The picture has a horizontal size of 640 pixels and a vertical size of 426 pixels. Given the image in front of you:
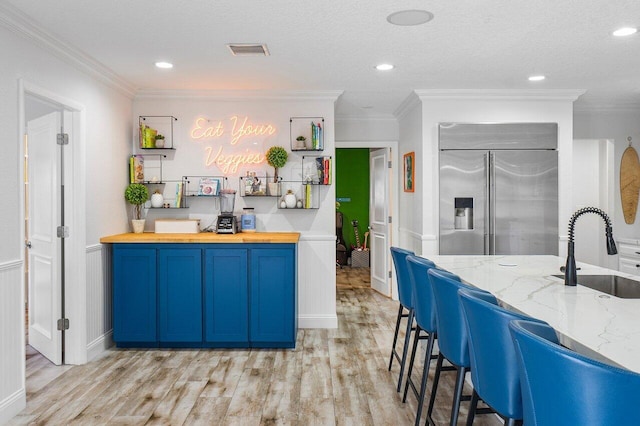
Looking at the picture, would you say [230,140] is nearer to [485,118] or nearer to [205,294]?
[205,294]

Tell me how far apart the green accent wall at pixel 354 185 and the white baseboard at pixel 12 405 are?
750 cm

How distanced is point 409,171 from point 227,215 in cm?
226

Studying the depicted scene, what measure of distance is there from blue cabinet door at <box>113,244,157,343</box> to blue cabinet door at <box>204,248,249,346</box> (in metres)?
0.50

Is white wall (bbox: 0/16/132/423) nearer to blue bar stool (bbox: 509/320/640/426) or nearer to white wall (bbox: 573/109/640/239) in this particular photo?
blue bar stool (bbox: 509/320/640/426)

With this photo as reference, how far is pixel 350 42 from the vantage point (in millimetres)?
3443

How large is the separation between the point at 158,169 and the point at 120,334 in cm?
171

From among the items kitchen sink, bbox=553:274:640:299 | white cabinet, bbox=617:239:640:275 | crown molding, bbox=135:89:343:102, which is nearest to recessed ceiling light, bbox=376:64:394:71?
crown molding, bbox=135:89:343:102

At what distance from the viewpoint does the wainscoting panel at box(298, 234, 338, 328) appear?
4996 millimetres

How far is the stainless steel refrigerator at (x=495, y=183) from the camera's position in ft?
16.2

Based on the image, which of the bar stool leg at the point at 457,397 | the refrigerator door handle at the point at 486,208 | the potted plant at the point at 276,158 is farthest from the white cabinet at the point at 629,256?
the bar stool leg at the point at 457,397

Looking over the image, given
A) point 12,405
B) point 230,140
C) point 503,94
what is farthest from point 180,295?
point 503,94

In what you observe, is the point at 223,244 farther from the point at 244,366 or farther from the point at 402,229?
the point at 402,229

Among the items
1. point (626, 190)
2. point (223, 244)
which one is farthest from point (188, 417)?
point (626, 190)

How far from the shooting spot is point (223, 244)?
427 centimetres
